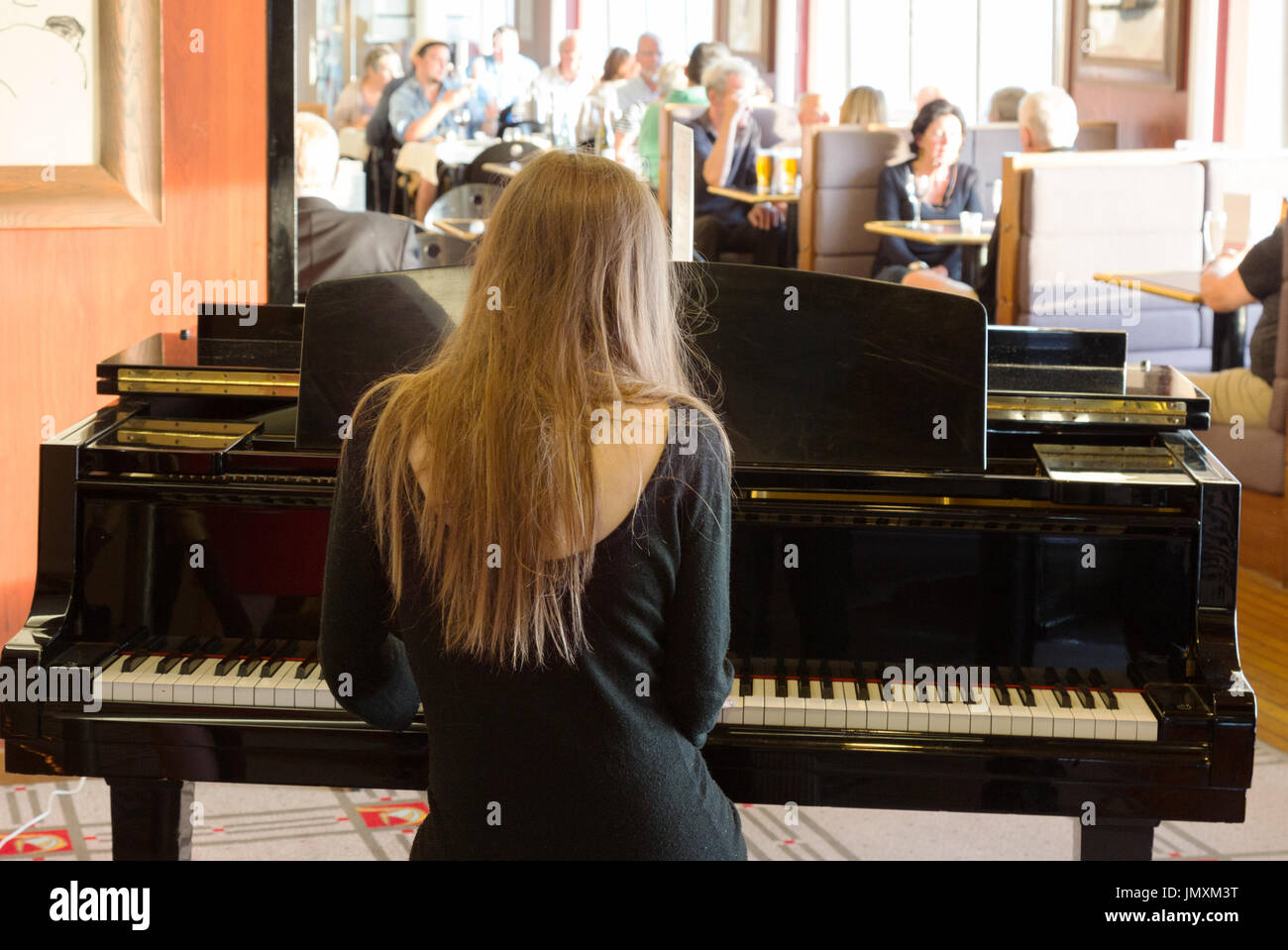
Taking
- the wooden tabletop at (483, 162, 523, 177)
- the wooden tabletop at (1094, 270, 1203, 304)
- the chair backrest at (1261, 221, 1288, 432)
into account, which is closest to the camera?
the chair backrest at (1261, 221, 1288, 432)

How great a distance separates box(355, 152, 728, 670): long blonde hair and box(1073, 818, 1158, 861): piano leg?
108 cm

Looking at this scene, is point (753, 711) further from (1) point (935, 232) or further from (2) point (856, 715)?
(1) point (935, 232)

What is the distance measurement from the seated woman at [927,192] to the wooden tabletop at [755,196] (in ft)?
3.07

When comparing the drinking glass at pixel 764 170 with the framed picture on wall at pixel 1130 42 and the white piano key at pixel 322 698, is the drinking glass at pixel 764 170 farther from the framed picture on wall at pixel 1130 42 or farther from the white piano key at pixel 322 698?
the white piano key at pixel 322 698

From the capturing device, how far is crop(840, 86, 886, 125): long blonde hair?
788cm

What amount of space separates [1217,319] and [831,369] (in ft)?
12.2

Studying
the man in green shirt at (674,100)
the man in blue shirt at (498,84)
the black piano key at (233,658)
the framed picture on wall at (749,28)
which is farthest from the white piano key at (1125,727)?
the framed picture on wall at (749,28)

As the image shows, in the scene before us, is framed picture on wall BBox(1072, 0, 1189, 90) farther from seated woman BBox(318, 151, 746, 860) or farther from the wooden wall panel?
seated woman BBox(318, 151, 746, 860)

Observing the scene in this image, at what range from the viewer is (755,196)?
7605 mm

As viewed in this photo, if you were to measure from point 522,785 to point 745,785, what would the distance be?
60 cm

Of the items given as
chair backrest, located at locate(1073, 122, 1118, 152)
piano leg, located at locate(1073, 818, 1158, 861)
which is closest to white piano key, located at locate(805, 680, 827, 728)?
piano leg, located at locate(1073, 818, 1158, 861)

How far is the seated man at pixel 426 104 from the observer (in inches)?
308

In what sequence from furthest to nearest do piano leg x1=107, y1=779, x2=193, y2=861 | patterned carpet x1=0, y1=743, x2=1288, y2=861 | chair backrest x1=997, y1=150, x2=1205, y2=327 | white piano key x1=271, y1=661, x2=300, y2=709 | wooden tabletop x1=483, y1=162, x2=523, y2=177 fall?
wooden tabletop x1=483, y1=162, x2=523, y2=177, chair backrest x1=997, y1=150, x2=1205, y2=327, patterned carpet x1=0, y1=743, x2=1288, y2=861, piano leg x1=107, y1=779, x2=193, y2=861, white piano key x1=271, y1=661, x2=300, y2=709
